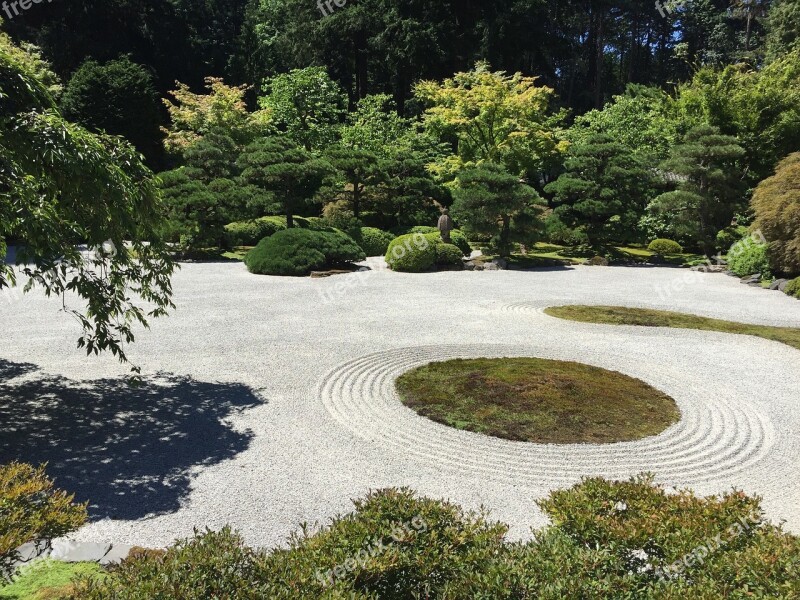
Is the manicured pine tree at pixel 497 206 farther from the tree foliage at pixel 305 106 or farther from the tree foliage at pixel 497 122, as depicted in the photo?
the tree foliage at pixel 305 106

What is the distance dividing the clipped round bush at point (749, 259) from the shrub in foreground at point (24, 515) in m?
19.5

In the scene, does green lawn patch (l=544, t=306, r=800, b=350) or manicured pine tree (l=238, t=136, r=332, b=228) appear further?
manicured pine tree (l=238, t=136, r=332, b=228)

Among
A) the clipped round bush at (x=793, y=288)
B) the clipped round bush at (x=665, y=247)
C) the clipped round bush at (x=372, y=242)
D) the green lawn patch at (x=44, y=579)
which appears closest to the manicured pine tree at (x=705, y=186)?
the clipped round bush at (x=665, y=247)

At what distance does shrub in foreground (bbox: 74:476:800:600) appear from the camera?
2.55 metres

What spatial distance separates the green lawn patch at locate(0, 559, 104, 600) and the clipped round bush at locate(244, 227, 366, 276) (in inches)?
540

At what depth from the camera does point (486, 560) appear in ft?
9.35

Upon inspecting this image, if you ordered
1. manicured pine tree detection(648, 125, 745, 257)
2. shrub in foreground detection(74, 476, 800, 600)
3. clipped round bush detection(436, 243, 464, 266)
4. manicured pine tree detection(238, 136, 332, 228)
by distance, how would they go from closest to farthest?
shrub in foreground detection(74, 476, 800, 600) < clipped round bush detection(436, 243, 464, 266) < manicured pine tree detection(648, 125, 745, 257) < manicured pine tree detection(238, 136, 332, 228)

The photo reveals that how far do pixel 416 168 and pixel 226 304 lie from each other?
1369 cm

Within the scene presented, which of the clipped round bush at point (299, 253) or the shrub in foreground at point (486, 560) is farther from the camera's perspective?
the clipped round bush at point (299, 253)

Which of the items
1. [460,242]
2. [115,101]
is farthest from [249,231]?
[115,101]

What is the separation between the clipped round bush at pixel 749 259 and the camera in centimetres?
1731

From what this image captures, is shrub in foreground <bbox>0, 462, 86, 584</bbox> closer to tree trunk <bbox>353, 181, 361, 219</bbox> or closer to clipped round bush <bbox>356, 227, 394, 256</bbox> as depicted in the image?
clipped round bush <bbox>356, 227, 394, 256</bbox>

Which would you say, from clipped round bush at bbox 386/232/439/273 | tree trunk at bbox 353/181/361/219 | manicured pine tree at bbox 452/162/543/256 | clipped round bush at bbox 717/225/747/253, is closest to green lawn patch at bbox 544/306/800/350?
clipped round bush at bbox 386/232/439/273

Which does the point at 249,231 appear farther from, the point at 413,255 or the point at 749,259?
the point at 749,259
